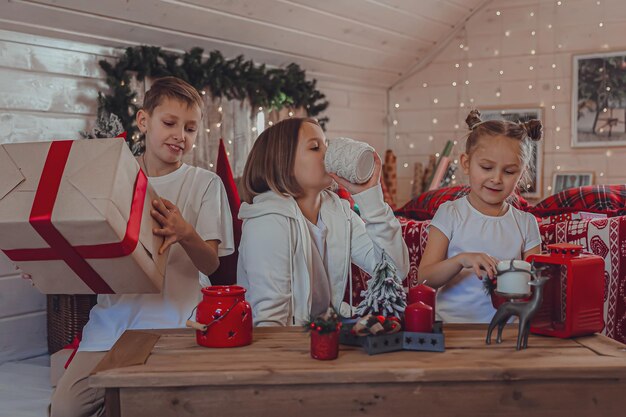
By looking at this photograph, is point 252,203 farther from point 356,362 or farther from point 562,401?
point 562,401

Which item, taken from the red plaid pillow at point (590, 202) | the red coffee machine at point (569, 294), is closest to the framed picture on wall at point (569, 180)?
the red plaid pillow at point (590, 202)

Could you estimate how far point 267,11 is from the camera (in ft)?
12.5

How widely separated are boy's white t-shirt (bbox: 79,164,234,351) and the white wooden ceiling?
4.62 ft

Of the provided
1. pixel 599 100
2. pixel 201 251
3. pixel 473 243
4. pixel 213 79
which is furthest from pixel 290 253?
pixel 599 100

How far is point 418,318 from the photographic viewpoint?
1.29m

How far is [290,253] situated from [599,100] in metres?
3.71

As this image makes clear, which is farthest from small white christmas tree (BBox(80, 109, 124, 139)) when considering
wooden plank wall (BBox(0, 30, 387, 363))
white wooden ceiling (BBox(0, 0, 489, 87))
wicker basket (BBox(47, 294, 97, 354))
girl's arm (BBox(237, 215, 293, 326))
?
girl's arm (BBox(237, 215, 293, 326))

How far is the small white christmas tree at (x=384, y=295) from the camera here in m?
1.33

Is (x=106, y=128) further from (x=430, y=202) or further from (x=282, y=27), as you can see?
(x=430, y=202)

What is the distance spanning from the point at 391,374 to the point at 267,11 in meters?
3.01

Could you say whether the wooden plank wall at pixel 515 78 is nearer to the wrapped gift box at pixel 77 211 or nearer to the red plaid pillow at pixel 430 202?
the red plaid pillow at pixel 430 202

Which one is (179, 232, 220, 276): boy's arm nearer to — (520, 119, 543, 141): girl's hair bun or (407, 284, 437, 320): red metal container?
(407, 284, 437, 320): red metal container

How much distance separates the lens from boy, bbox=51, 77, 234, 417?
179cm

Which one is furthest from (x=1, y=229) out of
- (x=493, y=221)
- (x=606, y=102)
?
(x=606, y=102)
